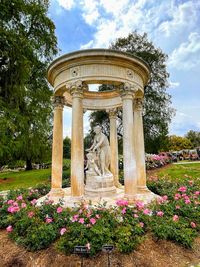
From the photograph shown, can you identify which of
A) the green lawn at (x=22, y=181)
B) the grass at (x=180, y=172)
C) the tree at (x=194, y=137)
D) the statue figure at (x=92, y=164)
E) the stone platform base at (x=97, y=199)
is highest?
the tree at (x=194, y=137)

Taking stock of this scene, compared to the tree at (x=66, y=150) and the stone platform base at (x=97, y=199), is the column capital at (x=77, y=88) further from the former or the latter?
the tree at (x=66, y=150)

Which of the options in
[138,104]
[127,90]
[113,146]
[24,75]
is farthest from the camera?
[24,75]

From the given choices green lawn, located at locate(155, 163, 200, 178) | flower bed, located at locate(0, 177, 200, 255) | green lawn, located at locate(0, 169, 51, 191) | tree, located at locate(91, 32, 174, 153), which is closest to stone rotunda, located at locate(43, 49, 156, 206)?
flower bed, located at locate(0, 177, 200, 255)

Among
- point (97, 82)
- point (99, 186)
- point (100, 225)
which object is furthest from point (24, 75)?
point (100, 225)

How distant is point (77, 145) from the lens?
6.92m

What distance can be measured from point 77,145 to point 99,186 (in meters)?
2.31

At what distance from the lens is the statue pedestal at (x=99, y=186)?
8039 mm

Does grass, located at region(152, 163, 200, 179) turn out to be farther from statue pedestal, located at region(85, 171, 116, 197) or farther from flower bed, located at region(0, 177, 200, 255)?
flower bed, located at region(0, 177, 200, 255)

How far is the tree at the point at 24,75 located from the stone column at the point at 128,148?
10.4m

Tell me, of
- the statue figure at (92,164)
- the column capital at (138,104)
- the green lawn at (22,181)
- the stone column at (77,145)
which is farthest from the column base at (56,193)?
the green lawn at (22,181)

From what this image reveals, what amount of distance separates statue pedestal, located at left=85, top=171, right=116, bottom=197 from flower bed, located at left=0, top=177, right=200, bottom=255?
7.96 feet

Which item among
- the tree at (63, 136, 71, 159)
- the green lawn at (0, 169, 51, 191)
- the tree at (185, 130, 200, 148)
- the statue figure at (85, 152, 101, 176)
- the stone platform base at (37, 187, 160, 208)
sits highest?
the tree at (185, 130, 200, 148)

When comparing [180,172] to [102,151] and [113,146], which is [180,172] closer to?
[113,146]

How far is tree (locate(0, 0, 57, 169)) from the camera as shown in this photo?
15852 millimetres
